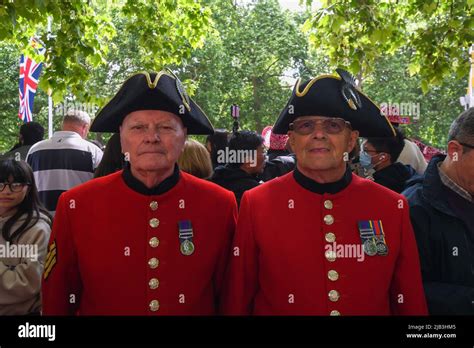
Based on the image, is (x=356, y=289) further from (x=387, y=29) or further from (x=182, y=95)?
(x=387, y=29)

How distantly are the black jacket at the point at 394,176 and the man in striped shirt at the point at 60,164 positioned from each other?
2743 millimetres

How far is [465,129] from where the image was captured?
311 centimetres

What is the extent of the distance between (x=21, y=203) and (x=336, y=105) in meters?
2.29

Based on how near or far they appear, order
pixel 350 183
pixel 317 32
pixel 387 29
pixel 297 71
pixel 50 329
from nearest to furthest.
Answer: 1. pixel 50 329
2. pixel 350 183
3. pixel 387 29
4. pixel 317 32
5. pixel 297 71

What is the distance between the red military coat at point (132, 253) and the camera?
2.76 meters

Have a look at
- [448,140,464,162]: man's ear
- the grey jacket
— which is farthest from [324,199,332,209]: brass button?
the grey jacket

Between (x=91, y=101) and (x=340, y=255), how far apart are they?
649 cm

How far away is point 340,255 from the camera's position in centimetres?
279

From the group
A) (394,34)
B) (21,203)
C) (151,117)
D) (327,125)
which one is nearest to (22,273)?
(21,203)

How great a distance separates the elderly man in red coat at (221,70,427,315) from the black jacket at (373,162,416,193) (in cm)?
165

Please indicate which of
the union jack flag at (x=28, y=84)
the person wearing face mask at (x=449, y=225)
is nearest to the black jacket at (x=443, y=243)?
the person wearing face mask at (x=449, y=225)

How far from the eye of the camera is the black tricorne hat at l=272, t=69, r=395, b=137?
285 cm

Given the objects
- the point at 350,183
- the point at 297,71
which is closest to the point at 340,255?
the point at 350,183

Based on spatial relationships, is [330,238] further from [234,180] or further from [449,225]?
[234,180]
